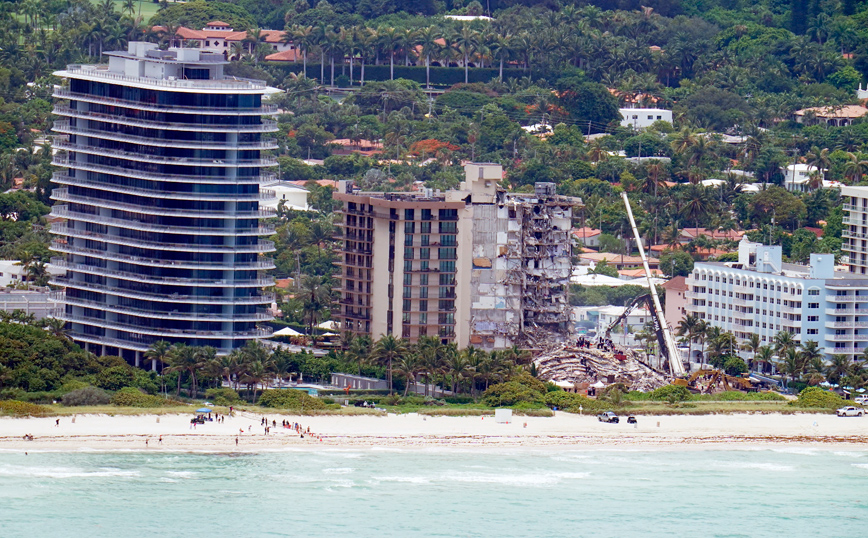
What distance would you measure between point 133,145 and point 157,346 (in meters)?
13.8

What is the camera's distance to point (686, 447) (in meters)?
136

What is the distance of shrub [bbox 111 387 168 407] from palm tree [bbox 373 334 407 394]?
14.6 meters

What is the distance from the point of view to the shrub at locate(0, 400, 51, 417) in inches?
5212

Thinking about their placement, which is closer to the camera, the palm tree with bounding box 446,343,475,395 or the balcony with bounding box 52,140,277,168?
the palm tree with bounding box 446,343,475,395

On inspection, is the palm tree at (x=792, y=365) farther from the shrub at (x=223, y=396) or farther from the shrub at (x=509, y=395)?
the shrub at (x=223, y=396)

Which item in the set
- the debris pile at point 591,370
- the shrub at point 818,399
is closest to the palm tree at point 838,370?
the shrub at point 818,399

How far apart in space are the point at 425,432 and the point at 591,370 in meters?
18.9

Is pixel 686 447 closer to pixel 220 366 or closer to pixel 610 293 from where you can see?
pixel 220 366

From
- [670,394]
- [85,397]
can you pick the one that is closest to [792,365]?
[670,394]

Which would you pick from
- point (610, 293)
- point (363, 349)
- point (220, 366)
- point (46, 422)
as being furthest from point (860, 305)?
point (46, 422)

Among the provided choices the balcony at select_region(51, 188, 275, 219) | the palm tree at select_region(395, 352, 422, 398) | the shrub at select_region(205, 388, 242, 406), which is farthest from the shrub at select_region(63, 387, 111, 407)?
the palm tree at select_region(395, 352, 422, 398)

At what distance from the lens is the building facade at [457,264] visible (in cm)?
14962

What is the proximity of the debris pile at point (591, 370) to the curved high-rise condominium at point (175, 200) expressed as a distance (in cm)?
1940

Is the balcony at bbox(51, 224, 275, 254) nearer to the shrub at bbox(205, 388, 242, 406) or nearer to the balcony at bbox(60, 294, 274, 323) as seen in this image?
the balcony at bbox(60, 294, 274, 323)
